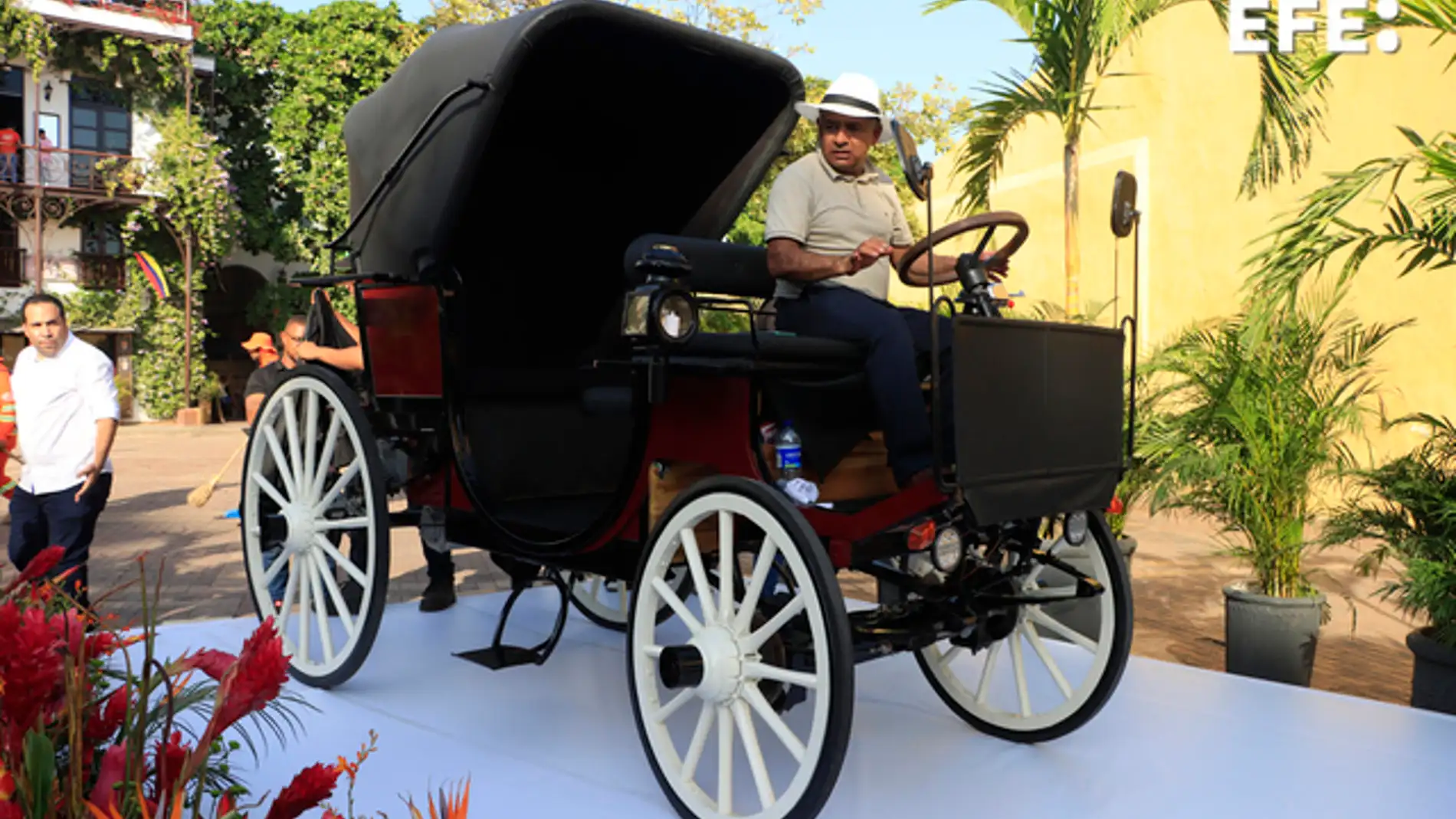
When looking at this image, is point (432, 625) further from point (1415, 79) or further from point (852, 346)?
point (1415, 79)

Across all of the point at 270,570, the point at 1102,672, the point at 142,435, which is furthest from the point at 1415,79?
the point at 142,435

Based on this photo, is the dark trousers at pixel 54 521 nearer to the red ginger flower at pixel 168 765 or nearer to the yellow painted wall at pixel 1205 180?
the red ginger flower at pixel 168 765

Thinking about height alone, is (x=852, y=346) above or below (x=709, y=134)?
below

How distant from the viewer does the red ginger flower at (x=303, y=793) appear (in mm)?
1083

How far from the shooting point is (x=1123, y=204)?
117 inches

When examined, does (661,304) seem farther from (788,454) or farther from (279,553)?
(279,553)

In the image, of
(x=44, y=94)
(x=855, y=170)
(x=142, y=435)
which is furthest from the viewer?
(x=44, y=94)

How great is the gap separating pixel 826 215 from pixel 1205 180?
950 centimetres

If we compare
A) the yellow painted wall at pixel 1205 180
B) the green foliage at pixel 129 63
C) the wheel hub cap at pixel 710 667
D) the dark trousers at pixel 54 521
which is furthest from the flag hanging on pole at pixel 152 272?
the wheel hub cap at pixel 710 667

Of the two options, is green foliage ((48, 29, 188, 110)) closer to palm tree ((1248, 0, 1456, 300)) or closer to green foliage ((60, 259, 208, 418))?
green foliage ((60, 259, 208, 418))

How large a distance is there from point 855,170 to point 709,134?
1.24 m

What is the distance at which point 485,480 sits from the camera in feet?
13.9

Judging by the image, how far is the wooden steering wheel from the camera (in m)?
2.85

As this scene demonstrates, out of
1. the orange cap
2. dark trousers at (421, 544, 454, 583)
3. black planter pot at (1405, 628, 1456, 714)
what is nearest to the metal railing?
the orange cap
